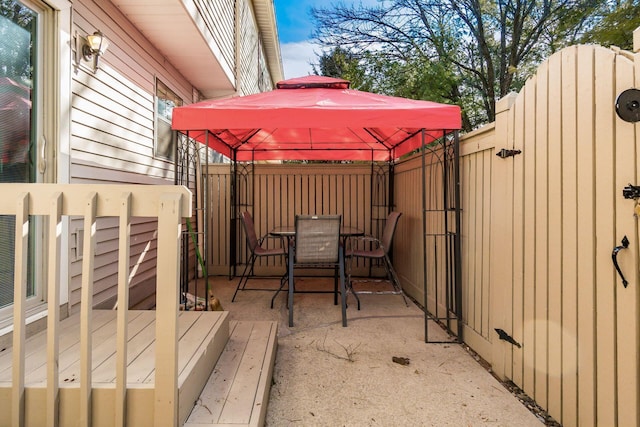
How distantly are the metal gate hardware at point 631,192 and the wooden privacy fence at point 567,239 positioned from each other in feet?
0.09

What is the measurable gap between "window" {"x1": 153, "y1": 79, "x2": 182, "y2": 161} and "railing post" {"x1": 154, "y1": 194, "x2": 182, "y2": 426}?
3.04 meters

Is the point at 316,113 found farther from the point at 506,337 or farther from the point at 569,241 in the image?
the point at 506,337

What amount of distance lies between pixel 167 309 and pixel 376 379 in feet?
4.88

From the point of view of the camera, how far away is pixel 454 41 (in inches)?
339

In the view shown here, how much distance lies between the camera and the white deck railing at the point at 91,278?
4.40 ft

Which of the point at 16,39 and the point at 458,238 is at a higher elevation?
the point at 16,39

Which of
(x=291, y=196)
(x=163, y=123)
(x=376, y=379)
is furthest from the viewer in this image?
(x=291, y=196)

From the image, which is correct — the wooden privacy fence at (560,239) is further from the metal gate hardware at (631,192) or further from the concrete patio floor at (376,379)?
the concrete patio floor at (376,379)

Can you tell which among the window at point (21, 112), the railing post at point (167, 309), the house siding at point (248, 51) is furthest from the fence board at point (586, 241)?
the house siding at point (248, 51)

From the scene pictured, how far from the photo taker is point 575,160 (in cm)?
162

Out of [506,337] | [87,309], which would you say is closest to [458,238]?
[506,337]

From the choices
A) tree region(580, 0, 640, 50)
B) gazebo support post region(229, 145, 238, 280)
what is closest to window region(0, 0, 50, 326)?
gazebo support post region(229, 145, 238, 280)

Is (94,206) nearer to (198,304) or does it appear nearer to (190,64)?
(198,304)

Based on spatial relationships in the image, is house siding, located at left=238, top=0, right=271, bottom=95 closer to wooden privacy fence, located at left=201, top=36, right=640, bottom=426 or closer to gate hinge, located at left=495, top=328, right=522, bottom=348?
wooden privacy fence, located at left=201, top=36, right=640, bottom=426
